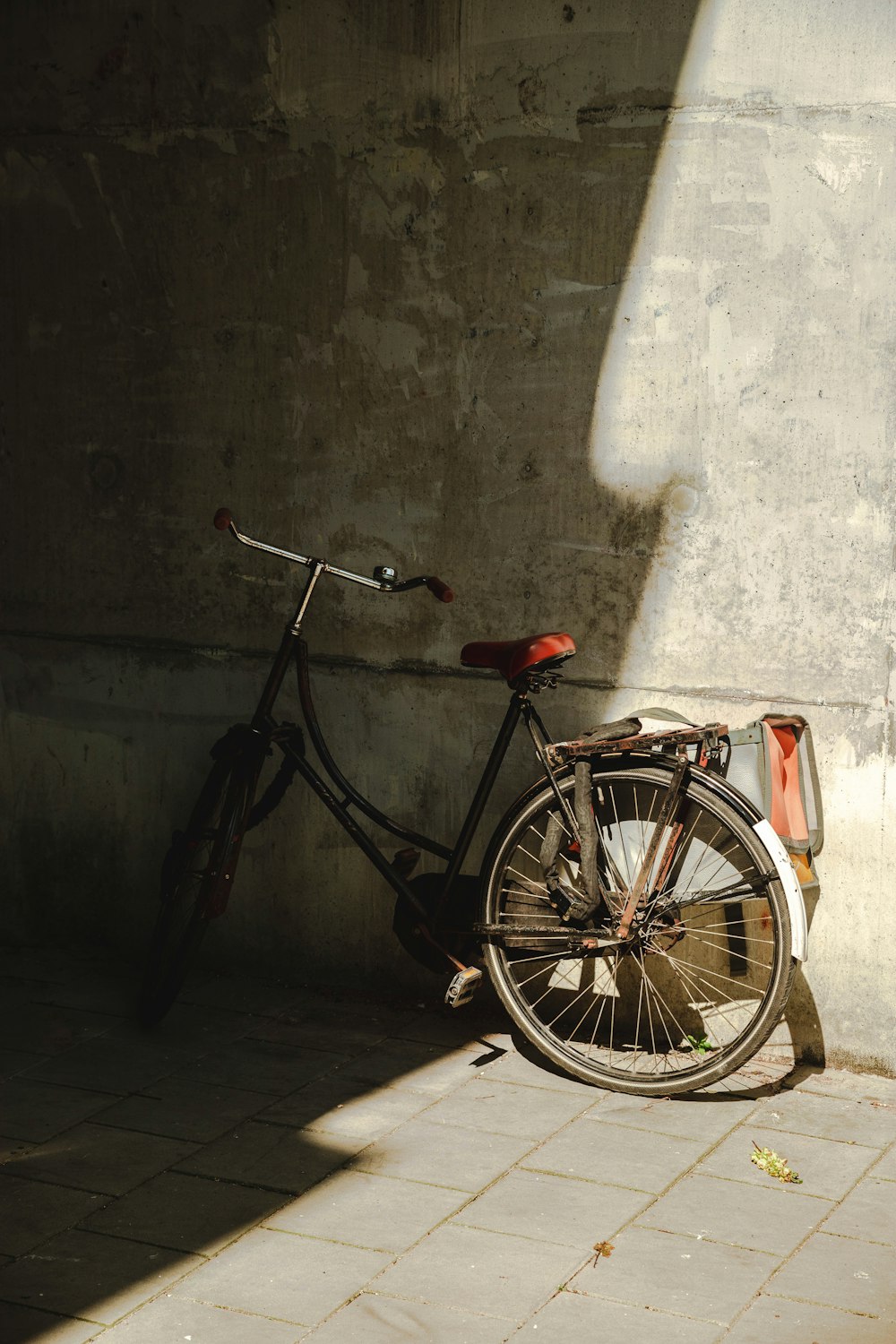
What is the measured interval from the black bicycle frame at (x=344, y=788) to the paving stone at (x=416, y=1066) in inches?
17.9

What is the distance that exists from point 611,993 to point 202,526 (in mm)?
2264

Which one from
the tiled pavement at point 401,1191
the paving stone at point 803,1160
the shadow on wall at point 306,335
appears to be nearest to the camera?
the tiled pavement at point 401,1191

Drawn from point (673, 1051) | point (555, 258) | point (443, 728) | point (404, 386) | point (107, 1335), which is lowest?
point (107, 1335)

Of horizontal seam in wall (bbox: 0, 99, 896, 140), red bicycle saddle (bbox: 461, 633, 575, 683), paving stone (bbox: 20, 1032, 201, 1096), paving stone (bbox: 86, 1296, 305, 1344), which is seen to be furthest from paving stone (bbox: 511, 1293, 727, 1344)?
horizontal seam in wall (bbox: 0, 99, 896, 140)

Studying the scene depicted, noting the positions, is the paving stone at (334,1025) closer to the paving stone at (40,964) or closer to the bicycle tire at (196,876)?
the bicycle tire at (196,876)

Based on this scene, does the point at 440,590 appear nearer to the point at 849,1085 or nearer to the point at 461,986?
the point at 461,986

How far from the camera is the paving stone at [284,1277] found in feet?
11.7

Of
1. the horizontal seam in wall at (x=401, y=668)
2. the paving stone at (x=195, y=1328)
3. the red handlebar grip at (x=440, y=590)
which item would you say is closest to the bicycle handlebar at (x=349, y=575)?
the red handlebar grip at (x=440, y=590)

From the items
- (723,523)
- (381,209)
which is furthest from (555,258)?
(723,523)

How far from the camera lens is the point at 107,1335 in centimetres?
346

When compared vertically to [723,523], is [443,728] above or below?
below

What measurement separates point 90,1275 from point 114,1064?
138cm

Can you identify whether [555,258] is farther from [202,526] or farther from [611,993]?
[611,993]

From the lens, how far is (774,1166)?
4.28m
